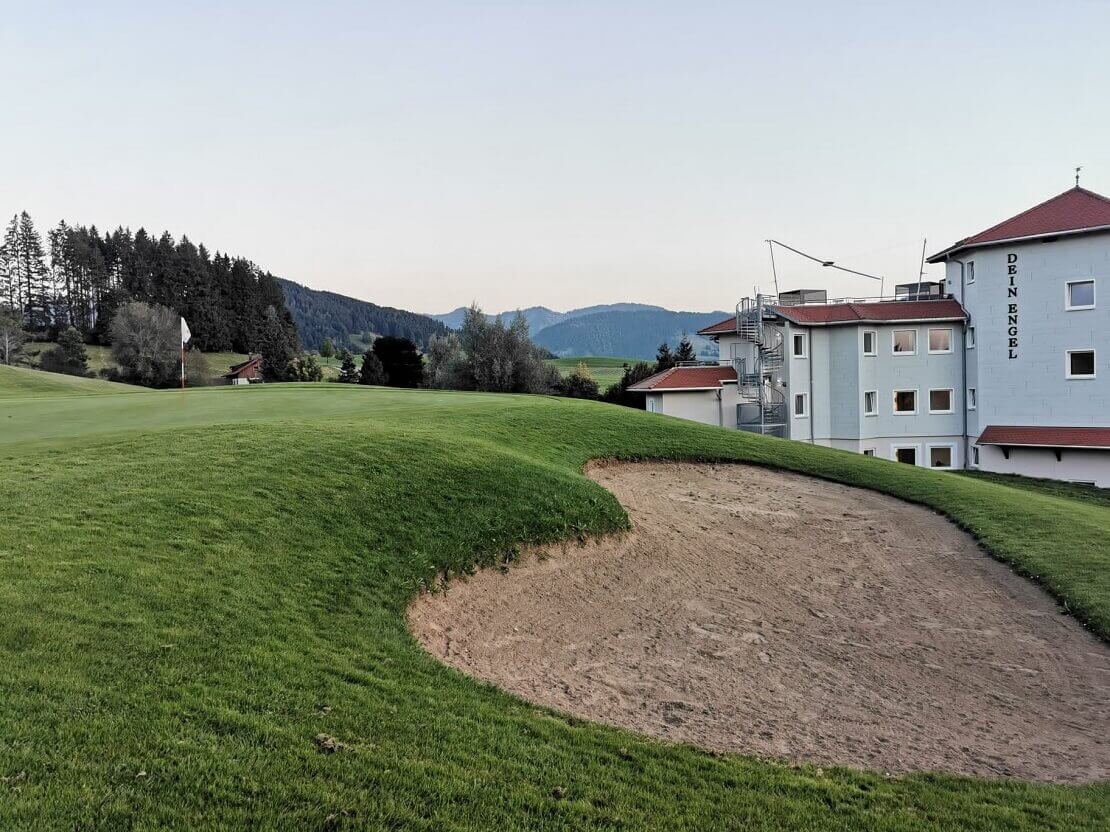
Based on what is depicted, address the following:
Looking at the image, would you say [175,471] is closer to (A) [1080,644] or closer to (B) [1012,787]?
(B) [1012,787]

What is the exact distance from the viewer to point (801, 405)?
153 feet

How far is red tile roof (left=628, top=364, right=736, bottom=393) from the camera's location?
46844 millimetres

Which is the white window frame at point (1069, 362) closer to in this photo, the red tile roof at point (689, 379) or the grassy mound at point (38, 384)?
the red tile roof at point (689, 379)

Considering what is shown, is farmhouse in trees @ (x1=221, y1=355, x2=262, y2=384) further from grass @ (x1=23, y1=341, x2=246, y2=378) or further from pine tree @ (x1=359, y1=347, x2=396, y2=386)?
pine tree @ (x1=359, y1=347, x2=396, y2=386)

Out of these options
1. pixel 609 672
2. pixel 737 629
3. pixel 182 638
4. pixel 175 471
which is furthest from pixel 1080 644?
pixel 175 471

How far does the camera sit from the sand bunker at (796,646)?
8102 mm

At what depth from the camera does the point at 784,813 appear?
5754 millimetres

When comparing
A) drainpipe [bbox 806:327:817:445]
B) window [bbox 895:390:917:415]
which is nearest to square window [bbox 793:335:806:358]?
drainpipe [bbox 806:327:817:445]

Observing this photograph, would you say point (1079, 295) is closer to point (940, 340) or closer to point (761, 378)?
point (940, 340)

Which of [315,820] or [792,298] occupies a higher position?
[792,298]

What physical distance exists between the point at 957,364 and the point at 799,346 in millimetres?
10043

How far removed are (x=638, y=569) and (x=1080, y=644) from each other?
7538mm

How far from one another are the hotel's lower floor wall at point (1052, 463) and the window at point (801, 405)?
10375 millimetres

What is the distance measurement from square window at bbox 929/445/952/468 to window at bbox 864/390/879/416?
4.36m
